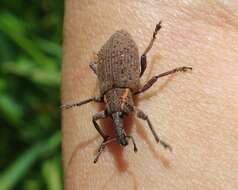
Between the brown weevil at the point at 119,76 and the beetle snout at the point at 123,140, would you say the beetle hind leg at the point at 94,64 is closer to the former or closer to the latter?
the brown weevil at the point at 119,76

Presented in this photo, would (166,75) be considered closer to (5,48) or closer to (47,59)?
(47,59)

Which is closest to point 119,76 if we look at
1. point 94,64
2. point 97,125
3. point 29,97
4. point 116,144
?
point 94,64

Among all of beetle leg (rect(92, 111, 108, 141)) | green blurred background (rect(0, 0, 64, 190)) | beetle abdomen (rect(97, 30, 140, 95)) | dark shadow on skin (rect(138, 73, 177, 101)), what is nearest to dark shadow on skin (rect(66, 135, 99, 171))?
beetle leg (rect(92, 111, 108, 141))

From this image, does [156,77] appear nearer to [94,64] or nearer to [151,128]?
[151,128]

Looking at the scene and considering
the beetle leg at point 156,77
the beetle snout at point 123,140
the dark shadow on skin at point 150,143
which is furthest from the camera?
the beetle leg at point 156,77

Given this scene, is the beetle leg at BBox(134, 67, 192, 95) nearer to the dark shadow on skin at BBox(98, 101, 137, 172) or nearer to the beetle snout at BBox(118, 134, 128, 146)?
the dark shadow on skin at BBox(98, 101, 137, 172)

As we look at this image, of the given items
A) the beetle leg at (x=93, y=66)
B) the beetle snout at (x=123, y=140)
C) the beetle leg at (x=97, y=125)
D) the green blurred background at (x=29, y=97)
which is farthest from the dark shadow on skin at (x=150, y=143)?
the green blurred background at (x=29, y=97)
